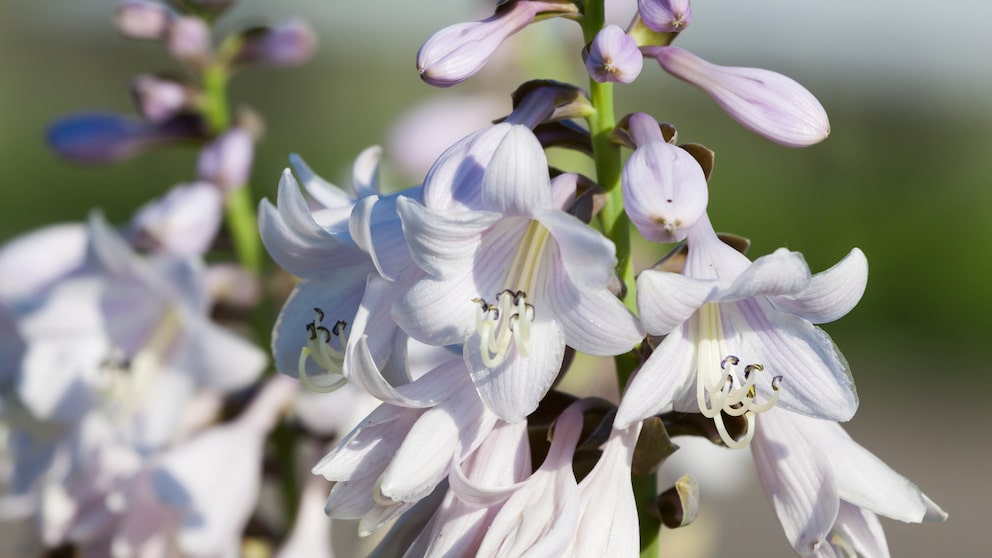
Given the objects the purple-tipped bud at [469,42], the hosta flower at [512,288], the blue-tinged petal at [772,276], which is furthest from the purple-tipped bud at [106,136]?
the blue-tinged petal at [772,276]

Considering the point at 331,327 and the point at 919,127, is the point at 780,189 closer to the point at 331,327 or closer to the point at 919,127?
the point at 919,127

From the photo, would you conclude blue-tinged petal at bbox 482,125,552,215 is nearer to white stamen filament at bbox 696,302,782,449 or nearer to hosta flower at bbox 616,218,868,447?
hosta flower at bbox 616,218,868,447

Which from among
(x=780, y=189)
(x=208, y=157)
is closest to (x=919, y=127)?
(x=780, y=189)

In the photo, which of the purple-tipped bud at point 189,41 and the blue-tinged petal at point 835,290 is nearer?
the blue-tinged petal at point 835,290

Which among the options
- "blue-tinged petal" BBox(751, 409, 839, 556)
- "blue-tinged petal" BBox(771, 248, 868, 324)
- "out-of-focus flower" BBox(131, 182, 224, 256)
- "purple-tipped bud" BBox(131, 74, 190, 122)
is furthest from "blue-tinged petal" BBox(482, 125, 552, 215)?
"purple-tipped bud" BBox(131, 74, 190, 122)

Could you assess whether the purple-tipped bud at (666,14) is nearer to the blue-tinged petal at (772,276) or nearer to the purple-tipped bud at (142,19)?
the blue-tinged petal at (772,276)

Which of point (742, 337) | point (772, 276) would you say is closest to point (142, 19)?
point (742, 337)
